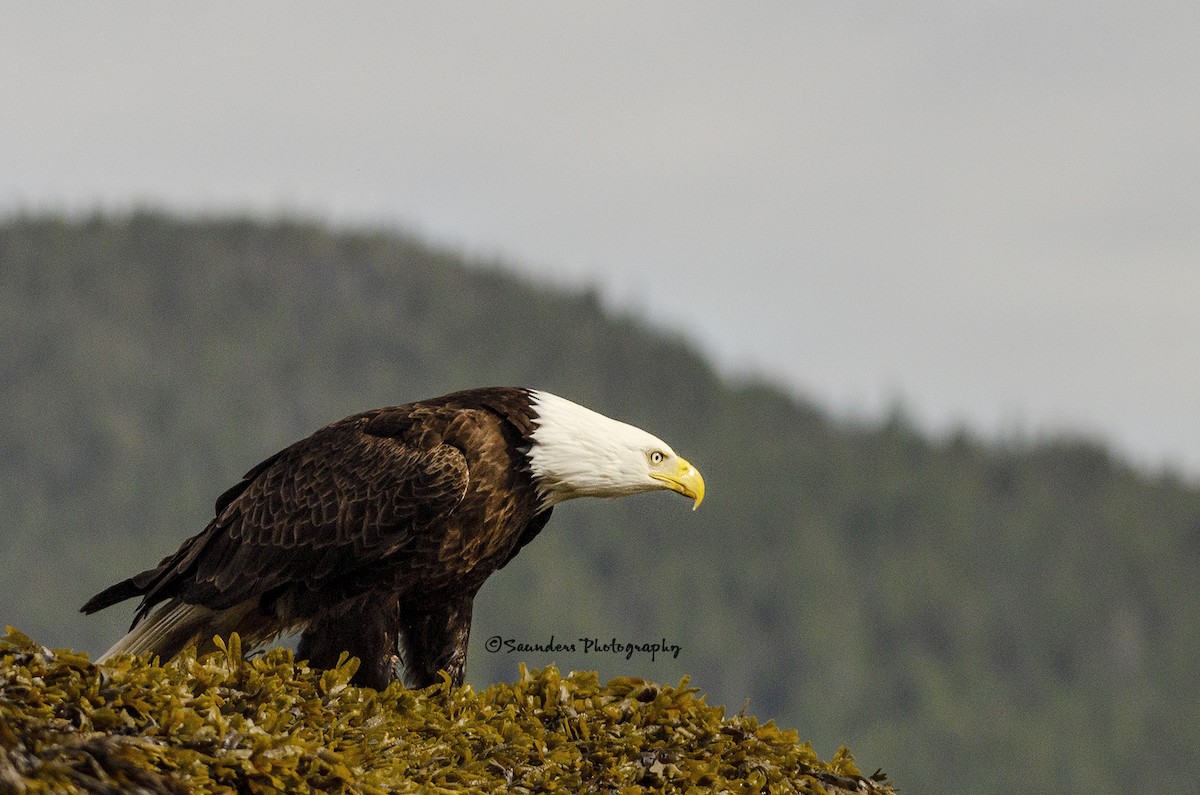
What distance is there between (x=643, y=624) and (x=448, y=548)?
124 metres

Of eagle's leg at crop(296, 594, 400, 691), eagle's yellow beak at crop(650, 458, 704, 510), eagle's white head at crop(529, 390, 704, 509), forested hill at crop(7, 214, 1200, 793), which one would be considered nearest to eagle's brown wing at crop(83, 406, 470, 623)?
eagle's leg at crop(296, 594, 400, 691)

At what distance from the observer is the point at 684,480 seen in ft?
28.6

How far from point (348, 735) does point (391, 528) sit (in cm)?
122

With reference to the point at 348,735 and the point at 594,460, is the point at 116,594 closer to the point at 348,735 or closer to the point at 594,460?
the point at 348,735

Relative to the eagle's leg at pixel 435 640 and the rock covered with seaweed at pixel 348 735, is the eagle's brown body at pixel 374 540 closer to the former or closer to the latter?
the eagle's leg at pixel 435 640

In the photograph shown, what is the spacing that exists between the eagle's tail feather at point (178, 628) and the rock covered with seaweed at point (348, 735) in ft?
3.38

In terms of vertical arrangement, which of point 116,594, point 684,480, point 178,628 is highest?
point 684,480

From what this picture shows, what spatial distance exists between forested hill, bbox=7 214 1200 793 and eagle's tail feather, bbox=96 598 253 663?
92.0 metres

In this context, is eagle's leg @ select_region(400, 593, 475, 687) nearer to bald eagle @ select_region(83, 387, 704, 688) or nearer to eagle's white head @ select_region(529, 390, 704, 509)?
bald eagle @ select_region(83, 387, 704, 688)

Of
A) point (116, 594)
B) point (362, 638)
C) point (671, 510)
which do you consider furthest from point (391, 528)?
point (671, 510)

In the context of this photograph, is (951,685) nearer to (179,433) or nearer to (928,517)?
(928,517)

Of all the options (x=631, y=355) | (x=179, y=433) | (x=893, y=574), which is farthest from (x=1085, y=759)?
(x=179, y=433)

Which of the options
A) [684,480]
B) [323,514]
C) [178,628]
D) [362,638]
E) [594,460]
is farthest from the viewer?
[178,628]

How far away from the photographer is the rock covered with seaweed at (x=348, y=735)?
6.32 m
